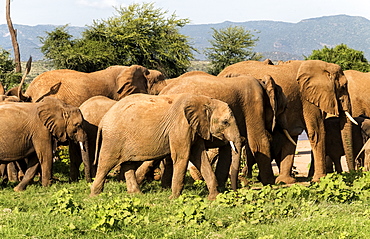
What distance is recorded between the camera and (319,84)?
12.3m

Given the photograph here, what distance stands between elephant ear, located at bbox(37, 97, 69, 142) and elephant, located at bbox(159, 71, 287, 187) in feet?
5.86

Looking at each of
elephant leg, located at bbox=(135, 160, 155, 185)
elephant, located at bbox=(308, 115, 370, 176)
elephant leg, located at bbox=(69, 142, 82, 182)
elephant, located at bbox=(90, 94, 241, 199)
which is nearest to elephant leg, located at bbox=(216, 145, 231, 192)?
elephant, located at bbox=(90, 94, 241, 199)

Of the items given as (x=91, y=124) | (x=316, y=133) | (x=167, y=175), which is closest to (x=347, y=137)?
(x=316, y=133)

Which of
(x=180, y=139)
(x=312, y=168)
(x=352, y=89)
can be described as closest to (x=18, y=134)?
(x=180, y=139)

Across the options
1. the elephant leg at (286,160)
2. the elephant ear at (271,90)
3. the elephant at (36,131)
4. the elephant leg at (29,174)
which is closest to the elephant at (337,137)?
the elephant leg at (286,160)

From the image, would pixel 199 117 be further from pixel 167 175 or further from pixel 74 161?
pixel 74 161

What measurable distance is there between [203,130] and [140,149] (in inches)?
39.8

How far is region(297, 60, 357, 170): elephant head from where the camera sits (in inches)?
482

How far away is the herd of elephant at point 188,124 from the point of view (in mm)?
9336

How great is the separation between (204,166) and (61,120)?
2.93m

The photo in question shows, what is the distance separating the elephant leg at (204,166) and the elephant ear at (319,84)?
3.57m

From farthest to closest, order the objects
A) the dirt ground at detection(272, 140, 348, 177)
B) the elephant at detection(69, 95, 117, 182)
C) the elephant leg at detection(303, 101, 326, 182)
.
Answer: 1. the dirt ground at detection(272, 140, 348, 177)
2. the elephant leg at detection(303, 101, 326, 182)
3. the elephant at detection(69, 95, 117, 182)

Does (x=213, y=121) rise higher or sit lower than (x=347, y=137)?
higher

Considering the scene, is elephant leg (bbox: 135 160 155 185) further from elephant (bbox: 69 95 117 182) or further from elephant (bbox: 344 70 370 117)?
elephant (bbox: 344 70 370 117)
